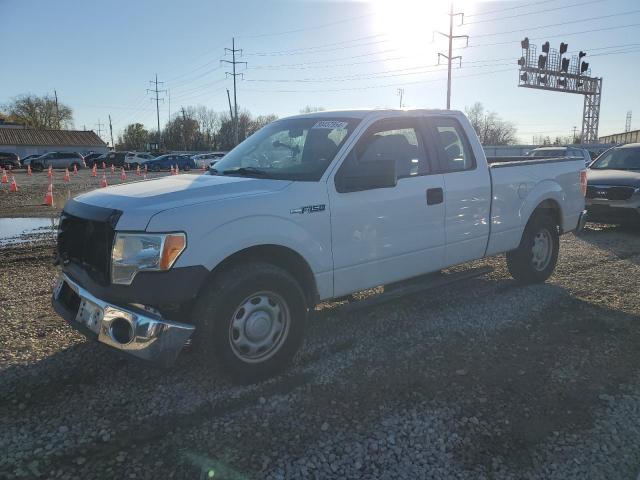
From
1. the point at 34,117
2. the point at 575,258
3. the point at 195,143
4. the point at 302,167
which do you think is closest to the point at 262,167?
the point at 302,167

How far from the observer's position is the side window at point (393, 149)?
13.7ft

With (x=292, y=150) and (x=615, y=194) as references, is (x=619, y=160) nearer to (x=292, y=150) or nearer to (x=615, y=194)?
(x=615, y=194)

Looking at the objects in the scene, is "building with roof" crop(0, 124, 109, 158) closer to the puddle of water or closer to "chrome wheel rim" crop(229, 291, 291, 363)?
the puddle of water

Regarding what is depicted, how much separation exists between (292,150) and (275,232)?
1.13 meters

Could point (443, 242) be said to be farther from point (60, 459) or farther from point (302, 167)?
point (60, 459)

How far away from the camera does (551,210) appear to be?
6.23 m

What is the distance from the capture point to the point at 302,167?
13.5 feet

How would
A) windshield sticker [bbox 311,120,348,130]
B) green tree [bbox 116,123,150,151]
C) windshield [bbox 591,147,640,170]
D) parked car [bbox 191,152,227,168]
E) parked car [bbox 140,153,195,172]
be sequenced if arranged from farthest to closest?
1. green tree [bbox 116,123,150,151]
2. parked car [bbox 191,152,227,168]
3. parked car [bbox 140,153,195,172]
4. windshield [bbox 591,147,640,170]
5. windshield sticker [bbox 311,120,348,130]

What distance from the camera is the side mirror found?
3922 mm

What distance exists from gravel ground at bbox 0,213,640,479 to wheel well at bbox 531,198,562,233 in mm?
1400

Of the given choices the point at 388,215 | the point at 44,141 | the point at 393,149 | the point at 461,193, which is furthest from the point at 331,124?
the point at 44,141

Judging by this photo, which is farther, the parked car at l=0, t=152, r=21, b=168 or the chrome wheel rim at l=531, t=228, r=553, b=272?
the parked car at l=0, t=152, r=21, b=168

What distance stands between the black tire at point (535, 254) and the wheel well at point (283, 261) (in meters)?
3.10

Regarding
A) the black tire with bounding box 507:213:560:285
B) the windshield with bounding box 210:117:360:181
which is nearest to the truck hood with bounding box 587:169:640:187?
the black tire with bounding box 507:213:560:285
